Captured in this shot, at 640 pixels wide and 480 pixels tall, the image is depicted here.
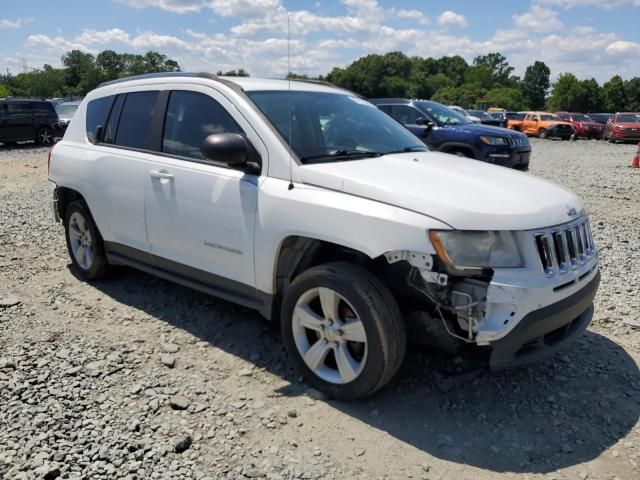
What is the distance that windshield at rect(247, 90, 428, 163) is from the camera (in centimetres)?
346

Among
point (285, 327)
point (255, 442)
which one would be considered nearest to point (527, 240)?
point (285, 327)

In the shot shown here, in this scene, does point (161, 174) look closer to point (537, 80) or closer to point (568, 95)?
point (568, 95)

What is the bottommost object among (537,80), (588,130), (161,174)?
(588,130)

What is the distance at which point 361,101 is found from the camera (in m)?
4.50

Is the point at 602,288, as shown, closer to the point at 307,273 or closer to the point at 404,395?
the point at 404,395

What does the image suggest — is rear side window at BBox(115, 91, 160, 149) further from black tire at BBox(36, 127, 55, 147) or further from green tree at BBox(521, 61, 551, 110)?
green tree at BBox(521, 61, 551, 110)

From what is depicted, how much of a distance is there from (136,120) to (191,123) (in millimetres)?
750

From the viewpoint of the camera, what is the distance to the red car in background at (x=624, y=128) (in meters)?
27.2

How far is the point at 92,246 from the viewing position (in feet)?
16.1

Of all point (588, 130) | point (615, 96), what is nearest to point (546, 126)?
point (588, 130)

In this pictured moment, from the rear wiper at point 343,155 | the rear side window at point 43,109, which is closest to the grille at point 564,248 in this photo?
the rear wiper at point 343,155

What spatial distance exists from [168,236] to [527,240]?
2466mm

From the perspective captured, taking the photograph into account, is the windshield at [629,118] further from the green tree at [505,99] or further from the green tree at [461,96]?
the green tree at [461,96]

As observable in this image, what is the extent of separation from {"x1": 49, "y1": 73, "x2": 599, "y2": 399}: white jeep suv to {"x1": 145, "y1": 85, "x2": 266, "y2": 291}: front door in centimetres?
1
